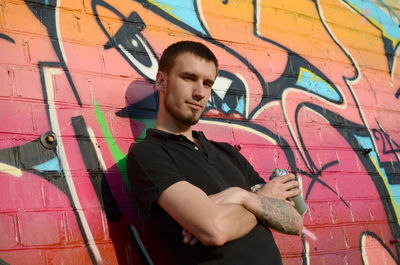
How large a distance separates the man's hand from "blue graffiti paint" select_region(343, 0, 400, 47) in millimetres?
2293

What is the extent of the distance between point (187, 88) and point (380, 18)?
2626 mm

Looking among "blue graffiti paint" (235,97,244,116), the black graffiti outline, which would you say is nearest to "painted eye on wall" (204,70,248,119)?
"blue graffiti paint" (235,97,244,116)

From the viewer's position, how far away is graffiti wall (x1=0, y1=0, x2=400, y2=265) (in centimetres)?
256

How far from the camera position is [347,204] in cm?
365

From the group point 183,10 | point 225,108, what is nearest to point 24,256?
point 225,108

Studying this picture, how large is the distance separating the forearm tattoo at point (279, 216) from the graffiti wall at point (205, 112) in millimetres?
646

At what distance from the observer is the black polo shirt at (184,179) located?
7.59ft

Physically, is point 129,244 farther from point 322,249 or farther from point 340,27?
point 340,27

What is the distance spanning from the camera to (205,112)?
327cm

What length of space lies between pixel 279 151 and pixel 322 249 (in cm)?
69

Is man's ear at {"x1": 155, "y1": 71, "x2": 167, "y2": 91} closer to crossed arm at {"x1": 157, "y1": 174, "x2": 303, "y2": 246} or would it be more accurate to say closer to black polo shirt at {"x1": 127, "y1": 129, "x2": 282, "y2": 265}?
black polo shirt at {"x1": 127, "y1": 129, "x2": 282, "y2": 265}

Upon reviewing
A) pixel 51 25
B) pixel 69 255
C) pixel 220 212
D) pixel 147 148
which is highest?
pixel 51 25

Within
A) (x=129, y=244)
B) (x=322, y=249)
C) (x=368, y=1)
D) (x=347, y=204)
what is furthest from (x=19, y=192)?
(x=368, y=1)

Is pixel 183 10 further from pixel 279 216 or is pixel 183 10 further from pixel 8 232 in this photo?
pixel 8 232
